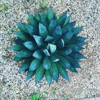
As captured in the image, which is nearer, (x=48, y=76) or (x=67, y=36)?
(x=67, y=36)

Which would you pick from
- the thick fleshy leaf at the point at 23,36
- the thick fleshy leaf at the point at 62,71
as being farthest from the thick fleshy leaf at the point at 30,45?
the thick fleshy leaf at the point at 62,71

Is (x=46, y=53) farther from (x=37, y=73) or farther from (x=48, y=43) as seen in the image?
(x=37, y=73)

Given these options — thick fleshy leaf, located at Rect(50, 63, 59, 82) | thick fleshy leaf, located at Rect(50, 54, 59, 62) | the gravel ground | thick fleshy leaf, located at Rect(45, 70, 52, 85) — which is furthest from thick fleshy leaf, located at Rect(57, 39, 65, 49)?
the gravel ground

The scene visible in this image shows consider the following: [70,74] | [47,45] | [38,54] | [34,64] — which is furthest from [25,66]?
[70,74]

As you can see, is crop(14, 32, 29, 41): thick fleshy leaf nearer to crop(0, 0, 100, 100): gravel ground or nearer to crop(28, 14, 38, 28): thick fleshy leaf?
crop(28, 14, 38, 28): thick fleshy leaf

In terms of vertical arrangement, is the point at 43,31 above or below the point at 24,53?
above

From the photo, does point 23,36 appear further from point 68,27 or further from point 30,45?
point 68,27
